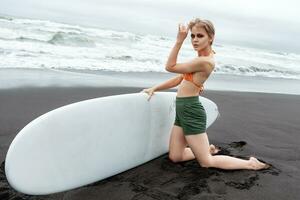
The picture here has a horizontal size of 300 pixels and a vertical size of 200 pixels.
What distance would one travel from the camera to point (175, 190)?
2934 millimetres

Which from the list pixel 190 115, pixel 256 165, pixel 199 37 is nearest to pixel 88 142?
pixel 190 115

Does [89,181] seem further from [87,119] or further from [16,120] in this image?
[16,120]

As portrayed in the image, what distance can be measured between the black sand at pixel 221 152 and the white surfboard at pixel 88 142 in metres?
0.11

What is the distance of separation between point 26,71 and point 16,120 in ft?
12.2

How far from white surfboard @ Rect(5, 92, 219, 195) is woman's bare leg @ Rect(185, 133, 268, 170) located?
0.42 meters

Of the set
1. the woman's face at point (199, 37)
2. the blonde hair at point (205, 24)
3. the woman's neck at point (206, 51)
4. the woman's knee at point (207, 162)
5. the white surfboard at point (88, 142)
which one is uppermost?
the blonde hair at point (205, 24)

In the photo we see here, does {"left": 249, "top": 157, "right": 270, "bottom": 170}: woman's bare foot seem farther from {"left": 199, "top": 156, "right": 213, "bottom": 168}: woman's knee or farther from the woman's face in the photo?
the woman's face

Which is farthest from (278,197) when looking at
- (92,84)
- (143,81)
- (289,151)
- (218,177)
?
(143,81)

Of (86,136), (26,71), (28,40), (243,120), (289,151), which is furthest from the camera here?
(28,40)

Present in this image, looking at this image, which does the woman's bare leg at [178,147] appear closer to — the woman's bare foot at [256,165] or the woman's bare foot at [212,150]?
the woman's bare foot at [212,150]

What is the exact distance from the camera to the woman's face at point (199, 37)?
3201 millimetres

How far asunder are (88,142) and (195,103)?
0.99 metres

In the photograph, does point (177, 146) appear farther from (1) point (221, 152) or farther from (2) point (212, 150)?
(1) point (221, 152)

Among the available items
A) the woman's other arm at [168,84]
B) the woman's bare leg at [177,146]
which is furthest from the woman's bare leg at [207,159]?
the woman's other arm at [168,84]
